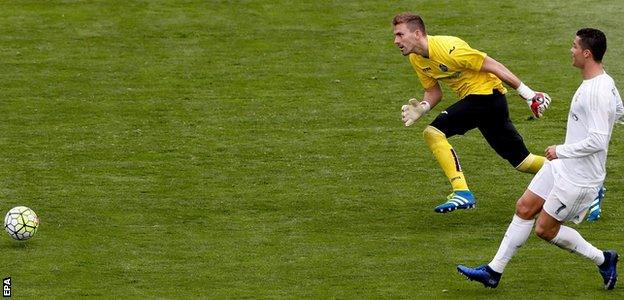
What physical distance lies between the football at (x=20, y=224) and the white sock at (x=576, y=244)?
4906 mm

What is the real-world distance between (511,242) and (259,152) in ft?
19.4

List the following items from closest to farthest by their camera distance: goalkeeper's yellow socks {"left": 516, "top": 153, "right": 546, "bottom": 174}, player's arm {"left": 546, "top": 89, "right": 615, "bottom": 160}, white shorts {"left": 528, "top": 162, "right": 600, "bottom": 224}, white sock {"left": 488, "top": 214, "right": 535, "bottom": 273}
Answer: player's arm {"left": 546, "top": 89, "right": 615, "bottom": 160}, white shorts {"left": 528, "top": 162, "right": 600, "bottom": 224}, white sock {"left": 488, "top": 214, "right": 535, "bottom": 273}, goalkeeper's yellow socks {"left": 516, "top": 153, "right": 546, "bottom": 174}

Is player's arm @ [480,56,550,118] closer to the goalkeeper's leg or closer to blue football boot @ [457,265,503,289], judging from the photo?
the goalkeeper's leg

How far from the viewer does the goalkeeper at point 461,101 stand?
44.9ft

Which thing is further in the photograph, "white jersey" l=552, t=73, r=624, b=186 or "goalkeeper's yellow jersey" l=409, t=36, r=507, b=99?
"goalkeeper's yellow jersey" l=409, t=36, r=507, b=99

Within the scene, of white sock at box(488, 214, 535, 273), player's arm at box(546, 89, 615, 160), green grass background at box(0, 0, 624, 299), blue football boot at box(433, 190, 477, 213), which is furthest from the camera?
blue football boot at box(433, 190, 477, 213)

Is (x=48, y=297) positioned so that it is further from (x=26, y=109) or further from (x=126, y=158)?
(x=26, y=109)

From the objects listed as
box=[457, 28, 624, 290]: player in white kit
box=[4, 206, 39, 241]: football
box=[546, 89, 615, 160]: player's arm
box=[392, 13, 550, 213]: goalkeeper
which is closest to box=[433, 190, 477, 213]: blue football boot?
box=[392, 13, 550, 213]: goalkeeper

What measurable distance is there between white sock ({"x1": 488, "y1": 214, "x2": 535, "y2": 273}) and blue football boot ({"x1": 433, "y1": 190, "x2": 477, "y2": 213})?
2.20 m

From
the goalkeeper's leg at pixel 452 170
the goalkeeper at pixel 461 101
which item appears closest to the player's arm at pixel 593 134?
the goalkeeper at pixel 461 101

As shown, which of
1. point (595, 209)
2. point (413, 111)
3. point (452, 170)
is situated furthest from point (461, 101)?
point (595, 209)

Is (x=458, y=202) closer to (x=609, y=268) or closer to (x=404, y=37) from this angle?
(x=404, y=37)

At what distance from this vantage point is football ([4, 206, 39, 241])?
12.8 meters

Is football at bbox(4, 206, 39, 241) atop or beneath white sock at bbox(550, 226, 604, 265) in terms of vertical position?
beneath
